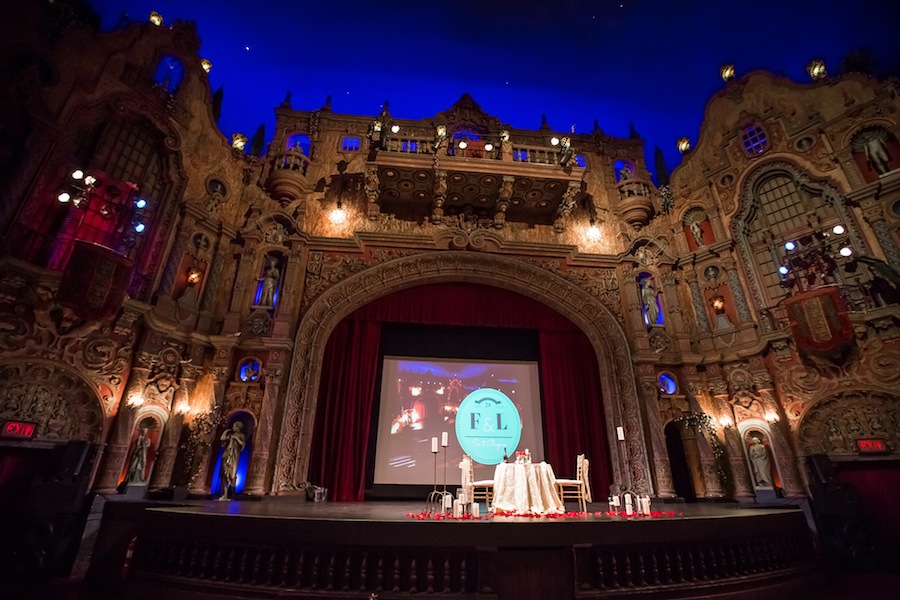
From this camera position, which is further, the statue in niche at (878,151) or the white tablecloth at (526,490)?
the statue in niche at (878,151)

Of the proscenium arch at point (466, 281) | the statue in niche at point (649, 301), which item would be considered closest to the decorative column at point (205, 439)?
the proscenium arch at point (466, 281)

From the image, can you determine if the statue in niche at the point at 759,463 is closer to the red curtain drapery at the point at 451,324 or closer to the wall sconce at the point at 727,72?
the red curtain drapery at the point at 451,324

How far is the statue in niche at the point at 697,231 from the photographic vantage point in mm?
13156

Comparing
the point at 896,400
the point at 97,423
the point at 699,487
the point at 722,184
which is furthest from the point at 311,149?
the point at 896,400

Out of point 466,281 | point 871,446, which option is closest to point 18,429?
point 466,281

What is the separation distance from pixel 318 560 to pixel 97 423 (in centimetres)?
764

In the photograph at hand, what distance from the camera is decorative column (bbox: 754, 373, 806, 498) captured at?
974 centimetres

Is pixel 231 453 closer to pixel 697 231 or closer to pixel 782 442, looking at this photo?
pixel 782 442

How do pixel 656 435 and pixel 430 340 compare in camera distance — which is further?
pixel 430 340

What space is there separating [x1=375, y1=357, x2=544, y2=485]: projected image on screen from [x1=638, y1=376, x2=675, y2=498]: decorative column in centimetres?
319

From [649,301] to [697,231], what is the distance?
2.92 m

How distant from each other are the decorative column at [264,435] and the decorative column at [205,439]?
1.00 m

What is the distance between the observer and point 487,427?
12234mm

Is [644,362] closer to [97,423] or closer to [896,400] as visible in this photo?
[896,400]
